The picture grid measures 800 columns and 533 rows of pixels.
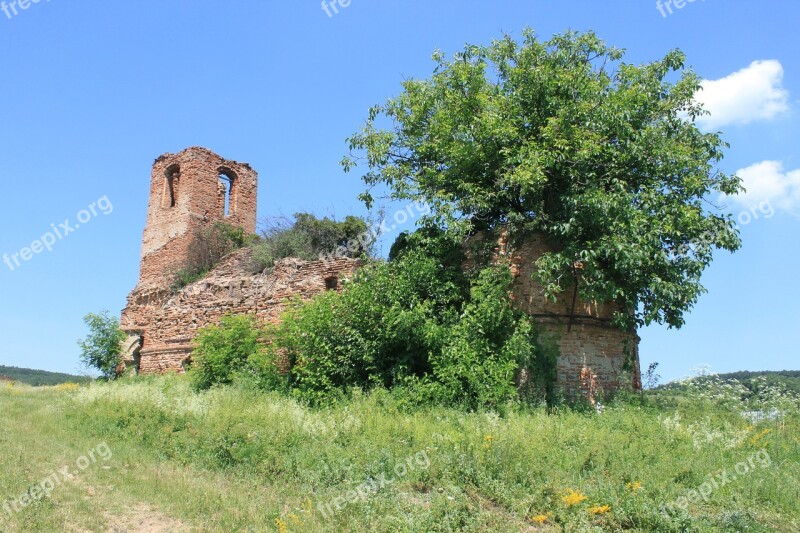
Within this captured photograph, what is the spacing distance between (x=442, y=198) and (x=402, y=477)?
604cm

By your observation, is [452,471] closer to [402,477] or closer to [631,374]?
[402,477]

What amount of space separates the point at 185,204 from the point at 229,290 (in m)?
6.25

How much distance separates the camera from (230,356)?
1348cm

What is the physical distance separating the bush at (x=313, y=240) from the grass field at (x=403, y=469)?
6.79m

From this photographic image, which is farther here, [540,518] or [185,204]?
[185,204]

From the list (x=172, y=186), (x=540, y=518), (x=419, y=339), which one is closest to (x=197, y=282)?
(x=172, y=186)

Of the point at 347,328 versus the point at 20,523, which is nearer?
the point at 20,523

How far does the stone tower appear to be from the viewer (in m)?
21.1

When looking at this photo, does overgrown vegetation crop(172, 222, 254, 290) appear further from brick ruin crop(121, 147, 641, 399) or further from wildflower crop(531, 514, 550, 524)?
wildflower crop(531, 514, 550, 524)

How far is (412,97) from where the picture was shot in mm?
13516

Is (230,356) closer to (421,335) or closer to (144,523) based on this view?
(421,335)

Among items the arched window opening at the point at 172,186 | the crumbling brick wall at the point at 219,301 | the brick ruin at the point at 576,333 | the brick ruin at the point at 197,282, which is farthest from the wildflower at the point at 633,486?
the arched window opening at the point at 172,186

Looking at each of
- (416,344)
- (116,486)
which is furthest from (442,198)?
(116,486)

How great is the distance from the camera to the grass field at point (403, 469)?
20.5 ft
